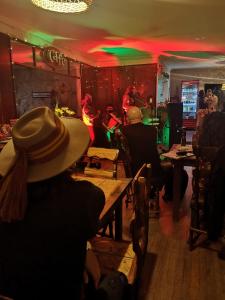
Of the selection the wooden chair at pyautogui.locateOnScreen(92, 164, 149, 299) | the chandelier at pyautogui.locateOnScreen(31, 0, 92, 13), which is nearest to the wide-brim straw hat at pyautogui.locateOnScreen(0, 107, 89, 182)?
the wooden chair at pyautogui.locateOnScreen(92, 164, 149, 299)

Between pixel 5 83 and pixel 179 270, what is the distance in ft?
9.73

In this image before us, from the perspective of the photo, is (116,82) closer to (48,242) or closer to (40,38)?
(40,38)

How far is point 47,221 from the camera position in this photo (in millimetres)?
780

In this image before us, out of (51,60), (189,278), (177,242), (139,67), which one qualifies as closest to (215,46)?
(139,67)

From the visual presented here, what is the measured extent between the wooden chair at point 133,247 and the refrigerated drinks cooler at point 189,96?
7654 mm

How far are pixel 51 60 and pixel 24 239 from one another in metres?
3.74

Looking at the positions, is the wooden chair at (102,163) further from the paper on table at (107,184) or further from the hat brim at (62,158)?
the hat brim at (62,158)

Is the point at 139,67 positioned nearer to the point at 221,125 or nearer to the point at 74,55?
the point at 74,55

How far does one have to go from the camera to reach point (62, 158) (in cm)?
88

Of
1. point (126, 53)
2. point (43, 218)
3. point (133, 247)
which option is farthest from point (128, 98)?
point (43, 218)

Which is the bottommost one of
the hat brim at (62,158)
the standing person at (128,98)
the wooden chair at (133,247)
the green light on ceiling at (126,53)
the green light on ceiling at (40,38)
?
the wooden chair at (133,247)

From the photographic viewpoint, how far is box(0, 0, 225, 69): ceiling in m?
2.77

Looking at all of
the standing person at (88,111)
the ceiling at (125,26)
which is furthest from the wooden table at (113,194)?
the standing person at (88,111)

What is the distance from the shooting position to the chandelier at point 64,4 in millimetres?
2104
